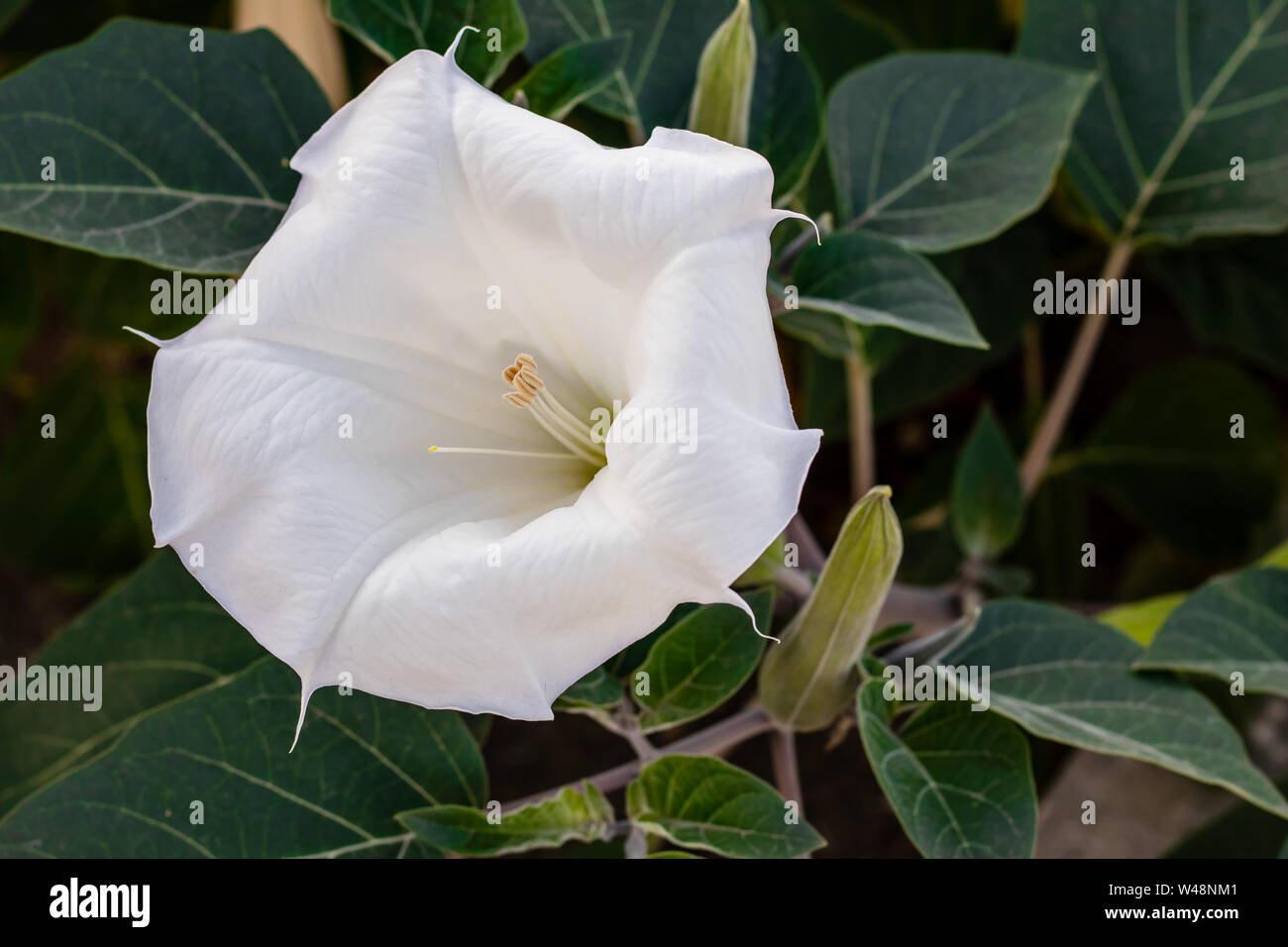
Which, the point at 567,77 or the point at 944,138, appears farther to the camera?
the point at 944,138

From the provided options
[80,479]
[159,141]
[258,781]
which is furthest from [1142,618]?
[80,479]

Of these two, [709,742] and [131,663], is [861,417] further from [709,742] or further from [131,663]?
[131,663]

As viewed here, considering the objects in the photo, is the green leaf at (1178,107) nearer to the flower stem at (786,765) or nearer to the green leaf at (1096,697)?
the green leaf at (1096,697)

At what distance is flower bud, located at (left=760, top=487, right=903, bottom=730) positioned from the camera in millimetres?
534

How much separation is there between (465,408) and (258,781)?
226mm

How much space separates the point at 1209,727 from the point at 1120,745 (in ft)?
0.19

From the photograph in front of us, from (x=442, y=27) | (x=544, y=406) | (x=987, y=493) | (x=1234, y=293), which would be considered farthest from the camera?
(x=1234, y=293)

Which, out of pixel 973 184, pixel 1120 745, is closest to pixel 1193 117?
pixel 973 184

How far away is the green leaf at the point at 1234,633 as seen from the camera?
2.16 feet

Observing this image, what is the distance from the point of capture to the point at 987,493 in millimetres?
824

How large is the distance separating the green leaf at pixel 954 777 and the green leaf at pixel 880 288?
0.18 metres

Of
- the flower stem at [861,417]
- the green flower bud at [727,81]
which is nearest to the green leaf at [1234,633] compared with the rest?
the flower stem at [861,417]

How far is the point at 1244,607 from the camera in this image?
0.70m
